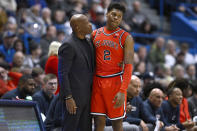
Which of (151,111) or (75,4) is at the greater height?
(75,4)

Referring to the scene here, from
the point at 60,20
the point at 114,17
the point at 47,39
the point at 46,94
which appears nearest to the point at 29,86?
the point at 46,94

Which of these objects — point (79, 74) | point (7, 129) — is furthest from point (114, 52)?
point (7, 129)

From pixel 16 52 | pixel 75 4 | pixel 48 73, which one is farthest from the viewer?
pixel 75 4

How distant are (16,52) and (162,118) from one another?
393 centimetres

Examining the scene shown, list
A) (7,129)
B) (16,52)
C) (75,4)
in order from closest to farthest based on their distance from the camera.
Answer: (7,129) < (16,52) < (75,4)

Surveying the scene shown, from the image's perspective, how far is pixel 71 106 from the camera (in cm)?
477

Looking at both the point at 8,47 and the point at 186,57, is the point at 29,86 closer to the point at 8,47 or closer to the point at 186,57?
the point at 8,47

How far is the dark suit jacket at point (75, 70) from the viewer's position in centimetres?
482

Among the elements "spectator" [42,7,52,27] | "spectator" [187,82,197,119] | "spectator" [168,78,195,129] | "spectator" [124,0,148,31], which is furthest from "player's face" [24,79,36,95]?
"spectator" [124,0,148,31]

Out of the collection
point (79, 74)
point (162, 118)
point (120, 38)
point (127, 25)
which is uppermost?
point (127, 25)

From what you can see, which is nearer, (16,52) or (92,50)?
(92,50)

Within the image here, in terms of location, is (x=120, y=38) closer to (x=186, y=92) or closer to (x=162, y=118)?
(x=162, y=118)

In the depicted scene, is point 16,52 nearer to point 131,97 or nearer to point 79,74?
point 131,97

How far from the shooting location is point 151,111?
23.9 feet
